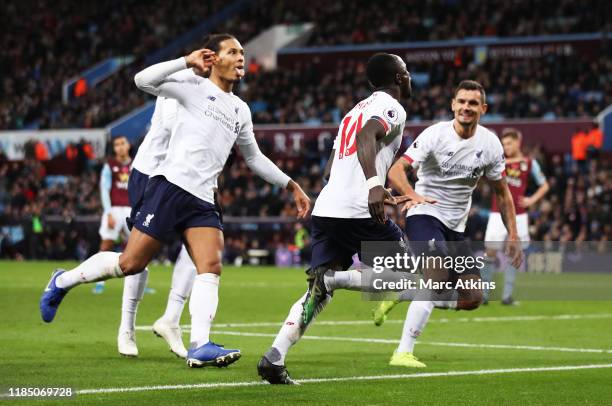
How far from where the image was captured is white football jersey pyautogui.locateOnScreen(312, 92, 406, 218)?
802 cm

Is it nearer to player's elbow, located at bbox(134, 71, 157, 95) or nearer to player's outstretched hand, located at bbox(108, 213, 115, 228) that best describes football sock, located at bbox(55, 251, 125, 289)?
player's elbow, located at bbox(134, 71, 157, 95)

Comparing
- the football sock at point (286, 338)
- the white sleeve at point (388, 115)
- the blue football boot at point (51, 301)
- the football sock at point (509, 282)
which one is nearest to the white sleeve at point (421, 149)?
the white sleeve at point (388, 115)

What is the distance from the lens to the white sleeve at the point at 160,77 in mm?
8195

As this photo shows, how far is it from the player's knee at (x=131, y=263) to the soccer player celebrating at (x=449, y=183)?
222 cm

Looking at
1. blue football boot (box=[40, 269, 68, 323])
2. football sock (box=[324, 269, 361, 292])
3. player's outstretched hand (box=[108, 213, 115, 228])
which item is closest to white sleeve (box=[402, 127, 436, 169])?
football sock (box=[324, 269, 361, 292])

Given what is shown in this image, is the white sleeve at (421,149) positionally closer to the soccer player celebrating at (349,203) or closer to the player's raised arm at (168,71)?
the soccer player celebrating at (349,203)

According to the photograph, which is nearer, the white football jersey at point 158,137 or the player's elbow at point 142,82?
the player's elbow at point 142,82

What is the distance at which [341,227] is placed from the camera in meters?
8.10

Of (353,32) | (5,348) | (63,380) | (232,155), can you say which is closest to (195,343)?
(63,380)

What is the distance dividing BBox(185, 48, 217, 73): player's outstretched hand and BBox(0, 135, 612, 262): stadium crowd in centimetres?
1960

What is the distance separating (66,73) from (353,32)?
41.4 ft

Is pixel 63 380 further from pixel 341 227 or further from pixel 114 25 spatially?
pixel 114 25

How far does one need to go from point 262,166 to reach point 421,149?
1.52m

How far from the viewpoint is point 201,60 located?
26.6 ft
